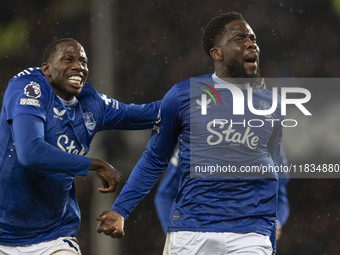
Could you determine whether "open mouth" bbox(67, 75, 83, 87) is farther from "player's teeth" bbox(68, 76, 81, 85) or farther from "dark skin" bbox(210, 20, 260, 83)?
"dark skin" bbox(210, 20, 260, 83)

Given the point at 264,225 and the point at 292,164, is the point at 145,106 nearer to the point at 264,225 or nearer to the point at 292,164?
the point at 264,225

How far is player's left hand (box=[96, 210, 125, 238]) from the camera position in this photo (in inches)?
185

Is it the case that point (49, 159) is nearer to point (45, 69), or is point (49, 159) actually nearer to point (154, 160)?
point (154, 160)

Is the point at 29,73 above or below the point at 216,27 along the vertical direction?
below

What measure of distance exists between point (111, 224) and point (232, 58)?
1.18 metres

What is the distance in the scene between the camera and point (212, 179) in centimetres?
459

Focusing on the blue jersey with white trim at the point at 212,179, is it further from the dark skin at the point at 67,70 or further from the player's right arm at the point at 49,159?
the dark skin at the point at 67,70

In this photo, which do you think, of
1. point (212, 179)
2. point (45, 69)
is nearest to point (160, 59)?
point (45, 69)

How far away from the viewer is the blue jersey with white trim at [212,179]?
4.57m

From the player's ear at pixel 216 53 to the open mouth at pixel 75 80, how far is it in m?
0.80

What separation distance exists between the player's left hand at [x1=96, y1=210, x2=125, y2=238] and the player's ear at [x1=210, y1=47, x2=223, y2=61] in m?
1.09

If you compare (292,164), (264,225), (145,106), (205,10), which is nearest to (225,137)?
(264,225)

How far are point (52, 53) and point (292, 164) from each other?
187 inches

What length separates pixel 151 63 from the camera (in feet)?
31.8
